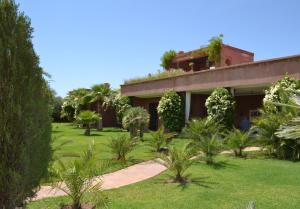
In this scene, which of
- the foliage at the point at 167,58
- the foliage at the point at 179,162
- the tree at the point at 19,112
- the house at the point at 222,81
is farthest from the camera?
the foliage at the point at 167,58

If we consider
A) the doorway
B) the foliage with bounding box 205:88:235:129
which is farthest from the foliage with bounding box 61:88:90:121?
the foliage with bounding box 205:88:235:129

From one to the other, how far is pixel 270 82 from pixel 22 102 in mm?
14876

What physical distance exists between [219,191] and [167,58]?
2733 cm

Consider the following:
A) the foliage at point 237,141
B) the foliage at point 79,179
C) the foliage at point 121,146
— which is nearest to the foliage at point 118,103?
the foliage at point 237,141

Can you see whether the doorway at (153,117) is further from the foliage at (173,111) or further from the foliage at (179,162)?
the foliage at (179,162)

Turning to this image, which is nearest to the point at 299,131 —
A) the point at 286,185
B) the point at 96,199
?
the point at 96,199

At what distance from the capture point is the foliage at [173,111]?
78.1 ft

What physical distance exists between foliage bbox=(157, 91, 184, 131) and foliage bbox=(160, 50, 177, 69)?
457 inches

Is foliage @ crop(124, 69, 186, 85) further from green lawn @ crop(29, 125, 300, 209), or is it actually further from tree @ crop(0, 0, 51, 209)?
tree @ crop(0, 0, 51, 209)

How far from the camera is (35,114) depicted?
5.07 metres

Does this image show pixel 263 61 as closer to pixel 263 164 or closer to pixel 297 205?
pixel 263 164

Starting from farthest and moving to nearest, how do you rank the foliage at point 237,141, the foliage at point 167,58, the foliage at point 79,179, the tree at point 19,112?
the foliage at point 167,58, the foliage at point 237,141, the foliage at point 79,179, the tree at point 19,112

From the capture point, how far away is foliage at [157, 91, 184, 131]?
23797mm

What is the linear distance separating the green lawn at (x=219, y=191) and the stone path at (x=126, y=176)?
0.46m
